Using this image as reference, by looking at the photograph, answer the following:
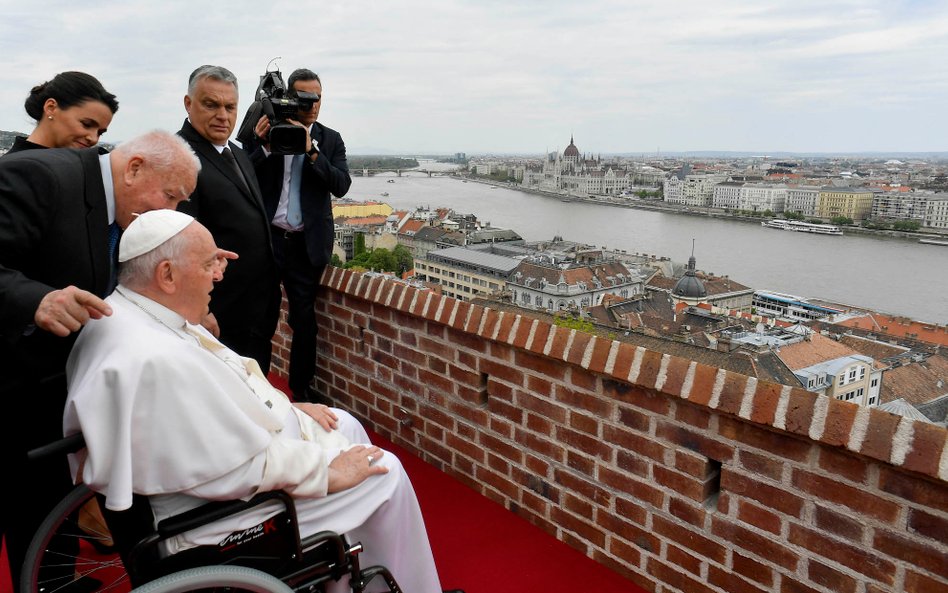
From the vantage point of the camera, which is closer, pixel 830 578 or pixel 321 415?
pixel 830 578

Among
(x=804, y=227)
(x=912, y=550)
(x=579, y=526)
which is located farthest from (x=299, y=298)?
(x=804, y=227)

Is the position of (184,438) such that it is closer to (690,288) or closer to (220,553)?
(220,553)

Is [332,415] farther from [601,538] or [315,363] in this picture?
[315,363]

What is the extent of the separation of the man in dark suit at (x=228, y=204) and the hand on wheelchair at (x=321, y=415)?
55cm

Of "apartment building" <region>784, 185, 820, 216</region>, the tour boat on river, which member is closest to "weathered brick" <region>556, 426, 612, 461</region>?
the tour boat on river

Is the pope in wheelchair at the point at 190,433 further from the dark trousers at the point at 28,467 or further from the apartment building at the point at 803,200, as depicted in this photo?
the apartment building at the point at 803,200

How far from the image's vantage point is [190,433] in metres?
1.15

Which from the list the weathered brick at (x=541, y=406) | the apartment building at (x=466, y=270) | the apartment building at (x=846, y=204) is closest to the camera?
the weathered brick at (x=541, y=406)

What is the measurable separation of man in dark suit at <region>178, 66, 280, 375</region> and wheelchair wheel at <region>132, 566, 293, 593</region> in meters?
1.00

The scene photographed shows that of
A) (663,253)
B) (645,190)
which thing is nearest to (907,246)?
(663,253)

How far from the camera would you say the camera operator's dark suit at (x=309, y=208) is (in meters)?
2.43

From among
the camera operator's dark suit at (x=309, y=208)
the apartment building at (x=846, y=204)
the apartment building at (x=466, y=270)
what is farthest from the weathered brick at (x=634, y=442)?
the apartment building at (x=846, y=204)

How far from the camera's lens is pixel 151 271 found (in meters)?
1.23

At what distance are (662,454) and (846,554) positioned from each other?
0.42m
